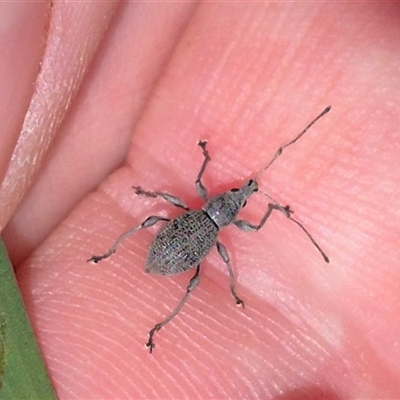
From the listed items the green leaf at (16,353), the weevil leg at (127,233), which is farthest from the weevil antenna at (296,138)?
the green leaf at (16,353)

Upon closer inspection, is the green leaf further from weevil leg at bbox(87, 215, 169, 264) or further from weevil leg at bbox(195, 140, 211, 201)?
weevil leg at bbox(195, 140, 211, 201)

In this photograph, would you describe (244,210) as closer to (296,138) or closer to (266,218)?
(266,218)

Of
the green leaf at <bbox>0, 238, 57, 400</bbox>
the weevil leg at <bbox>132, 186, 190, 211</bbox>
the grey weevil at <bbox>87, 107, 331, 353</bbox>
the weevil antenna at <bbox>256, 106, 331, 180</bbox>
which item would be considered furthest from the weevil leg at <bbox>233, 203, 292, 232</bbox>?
the green leaf at <bbox>0, 238, 57, 400</bbox>

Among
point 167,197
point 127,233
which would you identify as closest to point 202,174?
point 167,197

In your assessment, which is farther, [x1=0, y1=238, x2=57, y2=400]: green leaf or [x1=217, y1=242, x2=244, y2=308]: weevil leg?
[x1=217, y1=242, x2=244, y2=308]: weevil leg

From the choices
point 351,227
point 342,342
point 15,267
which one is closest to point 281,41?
point 351,227

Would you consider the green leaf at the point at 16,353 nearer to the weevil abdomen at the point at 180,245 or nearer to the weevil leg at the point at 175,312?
the weevil leg at the point at 175,312
